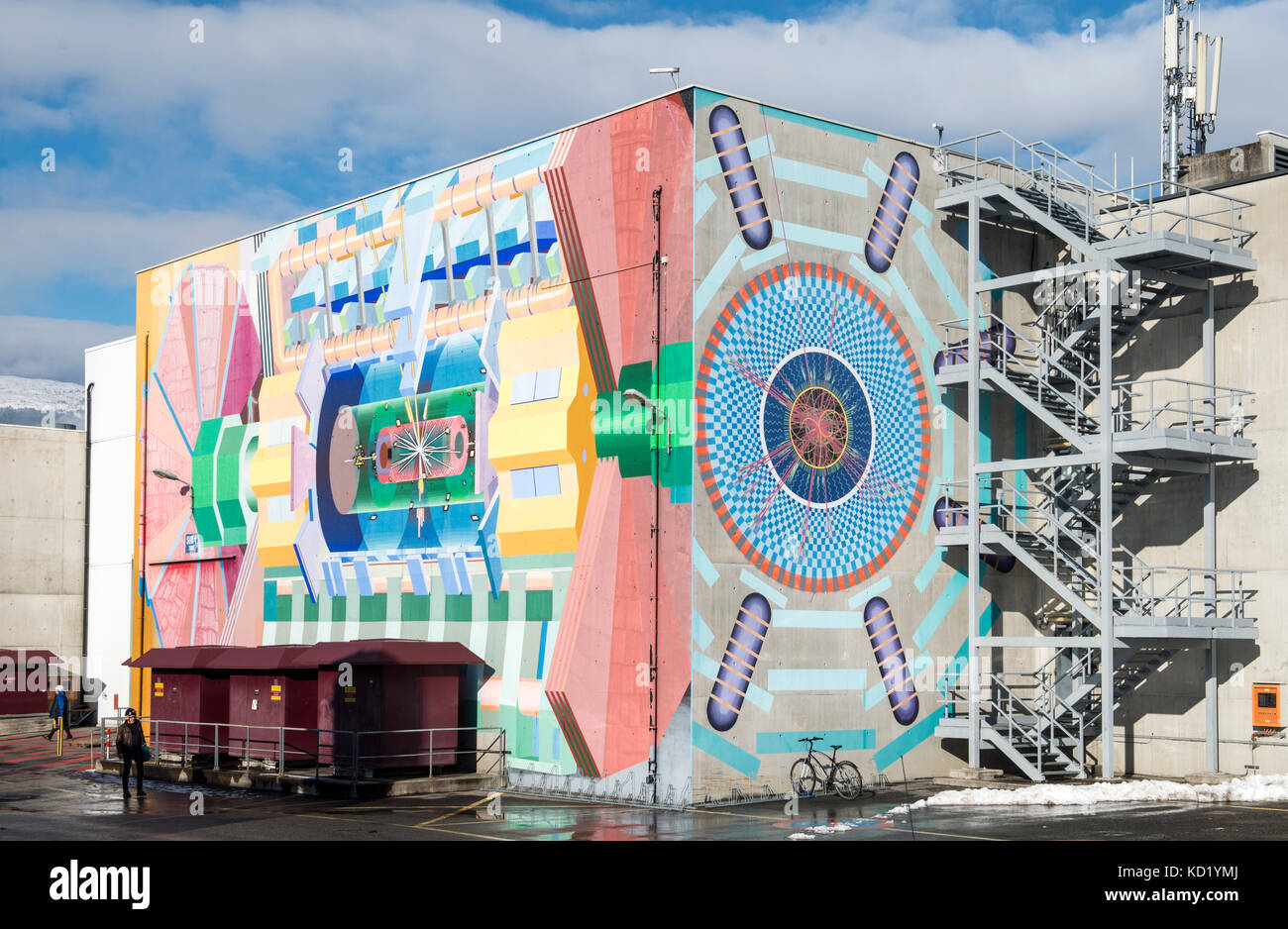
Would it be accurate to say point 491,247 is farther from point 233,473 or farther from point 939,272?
point 233,473

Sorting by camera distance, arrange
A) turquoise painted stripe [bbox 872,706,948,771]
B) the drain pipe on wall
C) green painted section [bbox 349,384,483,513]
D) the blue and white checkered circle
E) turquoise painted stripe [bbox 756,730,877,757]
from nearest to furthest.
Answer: turquoise painted stripe [bbox 756,730,877,757] → the blue and white checkered circle → turquoise painted stripe [bbox 872,706,948,771] → green painted section [bbox 349,384,483,513] → the drain pipe on wall

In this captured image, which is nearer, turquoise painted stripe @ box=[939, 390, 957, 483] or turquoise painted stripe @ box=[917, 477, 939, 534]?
turquoise painted stripe @ box=[917, 477, 939, 534]

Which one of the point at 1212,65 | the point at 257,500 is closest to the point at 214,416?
the point at 257,500

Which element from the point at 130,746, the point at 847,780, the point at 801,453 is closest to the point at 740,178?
the point at 801,453

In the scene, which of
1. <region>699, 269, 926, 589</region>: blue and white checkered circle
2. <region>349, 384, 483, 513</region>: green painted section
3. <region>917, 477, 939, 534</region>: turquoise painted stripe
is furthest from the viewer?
<region>349, 384, 483, 513</region>: green painted section

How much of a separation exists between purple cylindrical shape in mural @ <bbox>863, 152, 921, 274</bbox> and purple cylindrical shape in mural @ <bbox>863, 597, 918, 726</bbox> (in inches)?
255

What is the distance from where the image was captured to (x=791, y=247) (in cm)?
2619

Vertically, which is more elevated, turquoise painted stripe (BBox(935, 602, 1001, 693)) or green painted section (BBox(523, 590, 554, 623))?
green painted section (BBox(523, 590, 554, 623))

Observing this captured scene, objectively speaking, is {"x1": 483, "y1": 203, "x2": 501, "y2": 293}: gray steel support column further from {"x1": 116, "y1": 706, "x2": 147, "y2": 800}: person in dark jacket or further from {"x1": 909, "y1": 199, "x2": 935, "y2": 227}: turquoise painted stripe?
{"x1": 116, "y1": 706, "x2": 147, "y2": 800}: person in dark jacket

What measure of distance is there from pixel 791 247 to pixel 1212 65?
13.9m

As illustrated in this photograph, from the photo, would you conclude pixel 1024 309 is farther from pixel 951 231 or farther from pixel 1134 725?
pixel 1134 725

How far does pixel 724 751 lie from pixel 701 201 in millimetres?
9400

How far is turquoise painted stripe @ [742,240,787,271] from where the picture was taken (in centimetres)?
2555

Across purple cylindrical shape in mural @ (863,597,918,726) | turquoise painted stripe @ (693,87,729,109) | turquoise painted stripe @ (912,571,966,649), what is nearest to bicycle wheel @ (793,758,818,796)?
purple cylindrical shape in mural @ (863,597,918,726)
